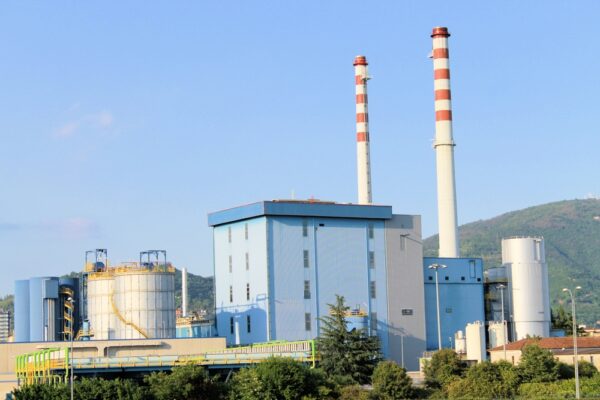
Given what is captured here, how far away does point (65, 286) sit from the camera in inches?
4176

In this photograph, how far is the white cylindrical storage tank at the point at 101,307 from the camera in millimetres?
95500

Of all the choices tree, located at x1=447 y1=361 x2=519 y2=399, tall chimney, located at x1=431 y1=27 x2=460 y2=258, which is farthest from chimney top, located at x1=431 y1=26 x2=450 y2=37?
tree, located at x1=447 y1=361 x2=519 y2=399

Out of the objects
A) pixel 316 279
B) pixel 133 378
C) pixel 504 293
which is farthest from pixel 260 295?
pixel 504 293

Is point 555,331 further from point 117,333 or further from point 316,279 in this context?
point 117,333

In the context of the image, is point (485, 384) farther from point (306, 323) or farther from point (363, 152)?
point (363, 152)

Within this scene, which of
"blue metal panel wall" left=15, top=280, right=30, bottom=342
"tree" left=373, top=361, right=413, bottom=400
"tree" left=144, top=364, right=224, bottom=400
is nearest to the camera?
"tree" left=144, top=364, right=224, bottom=400

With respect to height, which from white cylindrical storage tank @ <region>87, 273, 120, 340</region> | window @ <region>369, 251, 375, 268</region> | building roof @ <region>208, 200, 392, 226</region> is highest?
building roof @ <region>208, 200, 392, 226</region>

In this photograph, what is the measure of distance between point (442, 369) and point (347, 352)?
7653mm

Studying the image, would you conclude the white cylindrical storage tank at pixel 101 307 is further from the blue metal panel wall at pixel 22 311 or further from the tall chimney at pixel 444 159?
the tall chimney at pixel 444 159

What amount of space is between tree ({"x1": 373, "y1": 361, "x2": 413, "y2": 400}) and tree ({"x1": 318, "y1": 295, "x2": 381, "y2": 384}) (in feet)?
24.6

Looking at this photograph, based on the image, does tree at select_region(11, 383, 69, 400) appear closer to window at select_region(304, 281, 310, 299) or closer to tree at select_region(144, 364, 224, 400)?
tree at select_region(144, 364, 224, 400)

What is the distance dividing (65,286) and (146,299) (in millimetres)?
14683

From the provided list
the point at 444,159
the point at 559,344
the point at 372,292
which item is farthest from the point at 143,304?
the point at 559,344

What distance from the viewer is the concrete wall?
98.7 m
